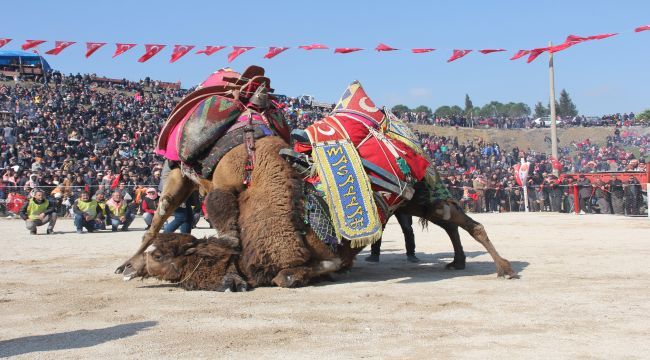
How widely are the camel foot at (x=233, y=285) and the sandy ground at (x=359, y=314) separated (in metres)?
0.15

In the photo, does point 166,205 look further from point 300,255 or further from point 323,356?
point 323,356

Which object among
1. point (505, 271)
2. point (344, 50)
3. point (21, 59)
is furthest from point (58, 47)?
point (21, 59)

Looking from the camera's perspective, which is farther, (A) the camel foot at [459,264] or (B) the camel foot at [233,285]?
(A) the camel foot at [459,264]

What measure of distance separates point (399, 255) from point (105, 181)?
16.5 metres

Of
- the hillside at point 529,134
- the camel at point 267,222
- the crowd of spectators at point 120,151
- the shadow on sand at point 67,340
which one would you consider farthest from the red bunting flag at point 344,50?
the hillside at point 529,134

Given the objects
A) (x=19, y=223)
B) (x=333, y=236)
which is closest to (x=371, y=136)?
(x=333, y=236)

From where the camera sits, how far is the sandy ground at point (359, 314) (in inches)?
190

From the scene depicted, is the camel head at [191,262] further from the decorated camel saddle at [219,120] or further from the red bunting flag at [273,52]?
the red bunting flag at [273,52]

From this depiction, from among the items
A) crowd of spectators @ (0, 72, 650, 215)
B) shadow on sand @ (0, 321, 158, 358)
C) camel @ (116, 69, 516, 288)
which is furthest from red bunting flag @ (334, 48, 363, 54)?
shadow on sand @ (0, 321, 158, 358)

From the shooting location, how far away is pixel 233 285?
7309 millimetres

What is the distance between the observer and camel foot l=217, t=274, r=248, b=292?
729 cm

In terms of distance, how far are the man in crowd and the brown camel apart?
39.3 feet

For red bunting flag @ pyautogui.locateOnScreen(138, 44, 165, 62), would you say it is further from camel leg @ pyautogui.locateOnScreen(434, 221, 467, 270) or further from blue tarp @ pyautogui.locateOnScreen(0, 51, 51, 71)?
blue tarp @ pyautogui.locateOnScreen(0, 51, 51, 71)

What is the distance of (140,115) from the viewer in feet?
125
